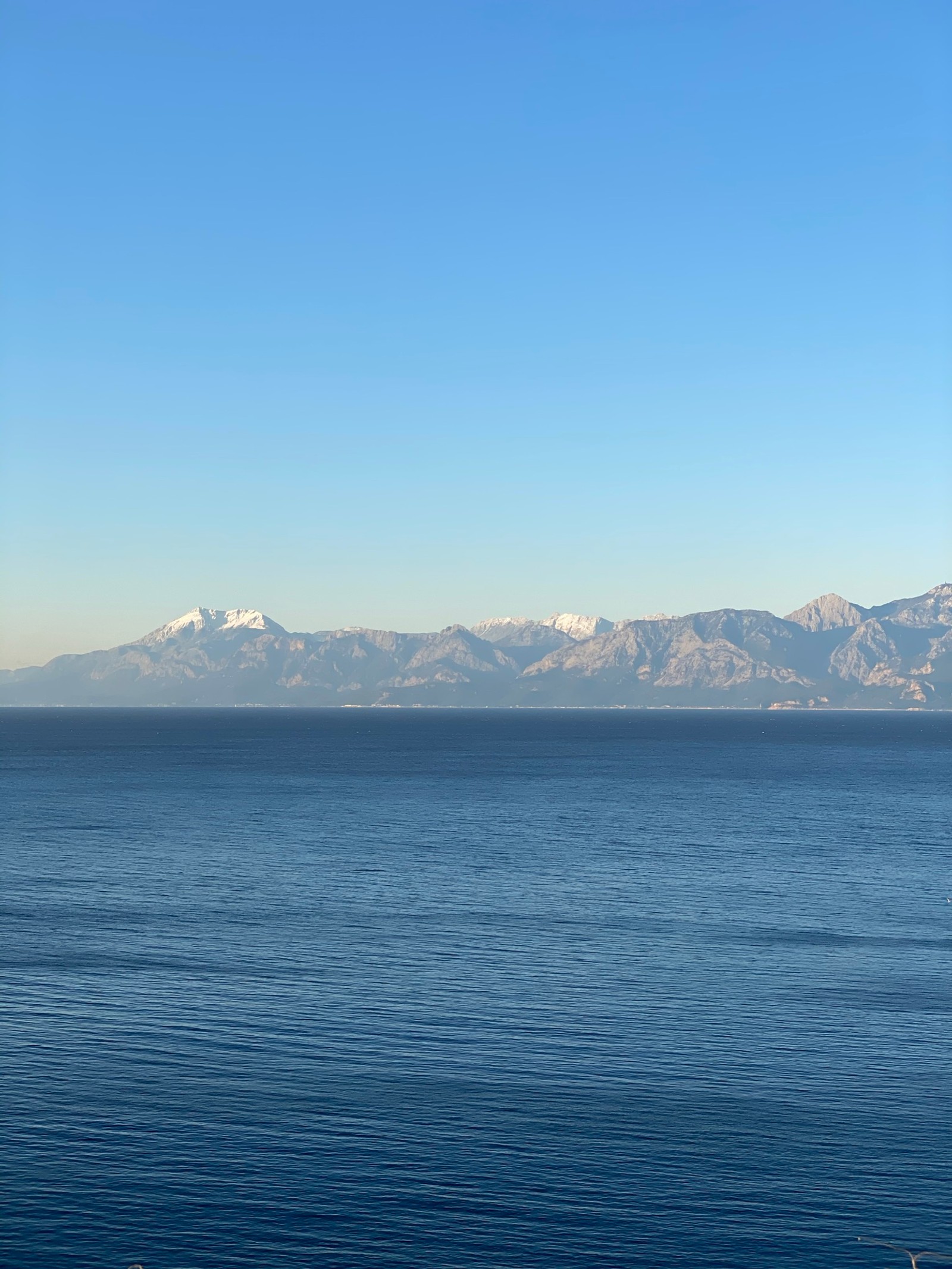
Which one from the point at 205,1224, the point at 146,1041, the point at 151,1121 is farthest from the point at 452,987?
the point at 205,1224

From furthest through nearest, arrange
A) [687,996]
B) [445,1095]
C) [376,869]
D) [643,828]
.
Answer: [643,828] → [376,869] → [687,996] → [445,1095]

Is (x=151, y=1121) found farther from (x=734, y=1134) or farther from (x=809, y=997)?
(x=809, y=997)

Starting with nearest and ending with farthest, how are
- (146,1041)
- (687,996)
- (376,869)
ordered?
(146,1041) < (687,996) < (376,869)

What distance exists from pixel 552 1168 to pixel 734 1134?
10.5 m

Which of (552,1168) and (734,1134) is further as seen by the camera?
(734,1134)

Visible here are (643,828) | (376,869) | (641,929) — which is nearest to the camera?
(641,929)

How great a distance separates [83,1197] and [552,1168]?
72.2 ft

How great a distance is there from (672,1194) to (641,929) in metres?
56.5

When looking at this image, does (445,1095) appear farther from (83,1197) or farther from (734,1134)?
(83,1197)

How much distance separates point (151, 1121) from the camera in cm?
6209

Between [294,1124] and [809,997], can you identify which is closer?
[294,1124]

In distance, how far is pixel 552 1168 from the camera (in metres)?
57.5

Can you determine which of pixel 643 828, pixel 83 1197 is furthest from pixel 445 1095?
→ pixel 643 828

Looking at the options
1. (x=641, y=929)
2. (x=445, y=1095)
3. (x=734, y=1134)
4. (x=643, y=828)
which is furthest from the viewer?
(x=643, y=828)
